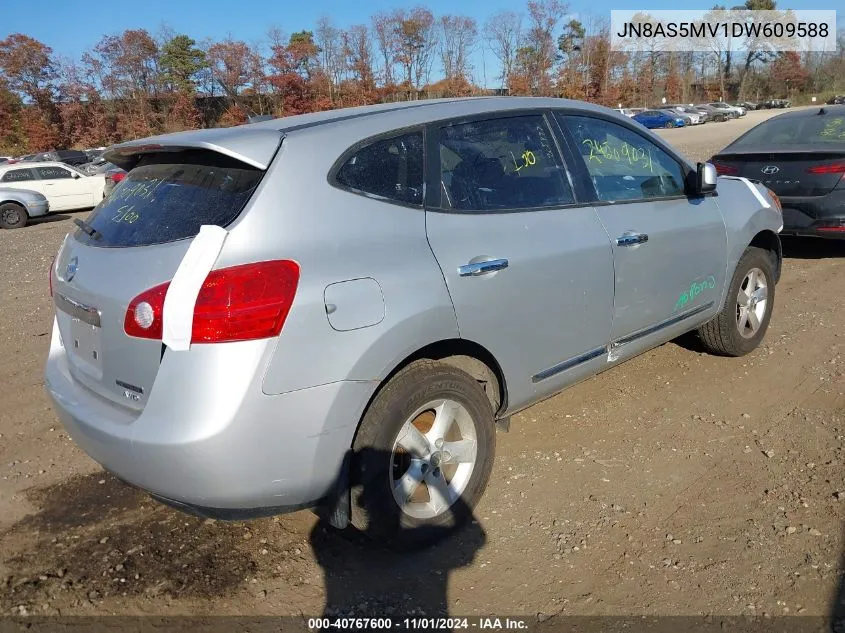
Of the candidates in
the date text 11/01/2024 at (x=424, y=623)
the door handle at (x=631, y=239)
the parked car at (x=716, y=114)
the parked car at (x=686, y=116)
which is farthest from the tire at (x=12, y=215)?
the parked car at (x=716, y=114)

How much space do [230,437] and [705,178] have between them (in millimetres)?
3119

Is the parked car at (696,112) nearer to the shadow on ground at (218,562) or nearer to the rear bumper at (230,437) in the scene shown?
the shadow on ground at (218,562)

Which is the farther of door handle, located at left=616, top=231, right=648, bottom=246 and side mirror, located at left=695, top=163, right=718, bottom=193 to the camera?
side mirror, located at left=695, top=163, right=718, bottom=193

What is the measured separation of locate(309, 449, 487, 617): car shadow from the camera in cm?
265

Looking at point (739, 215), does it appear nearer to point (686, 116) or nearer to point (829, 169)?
point (829, 169)

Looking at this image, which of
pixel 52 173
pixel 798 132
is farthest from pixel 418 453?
pixel 52 173

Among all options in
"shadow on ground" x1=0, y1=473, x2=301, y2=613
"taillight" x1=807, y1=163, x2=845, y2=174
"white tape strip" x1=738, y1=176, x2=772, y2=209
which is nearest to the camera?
"shadow on ground" x1=0, y1=473, x2=301, y2=613

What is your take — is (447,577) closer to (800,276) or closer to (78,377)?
(78,377)

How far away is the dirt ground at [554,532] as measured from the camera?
8.78ft

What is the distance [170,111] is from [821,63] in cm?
7594

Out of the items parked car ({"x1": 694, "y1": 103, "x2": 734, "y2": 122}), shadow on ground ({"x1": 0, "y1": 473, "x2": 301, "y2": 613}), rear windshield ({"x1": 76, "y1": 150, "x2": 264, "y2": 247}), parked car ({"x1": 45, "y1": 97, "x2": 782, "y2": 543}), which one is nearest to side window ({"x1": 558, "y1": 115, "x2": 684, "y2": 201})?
parked car ({"x1": 45, "y1": 97, "x2": 782, "y2": 543})

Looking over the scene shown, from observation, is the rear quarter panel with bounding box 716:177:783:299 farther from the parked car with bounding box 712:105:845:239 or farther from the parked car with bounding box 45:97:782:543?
the parked car with bounding box 712:105:845:239

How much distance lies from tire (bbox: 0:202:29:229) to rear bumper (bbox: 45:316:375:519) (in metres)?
Answer: 15.6

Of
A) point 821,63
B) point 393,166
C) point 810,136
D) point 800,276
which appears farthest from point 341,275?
point 821,63
